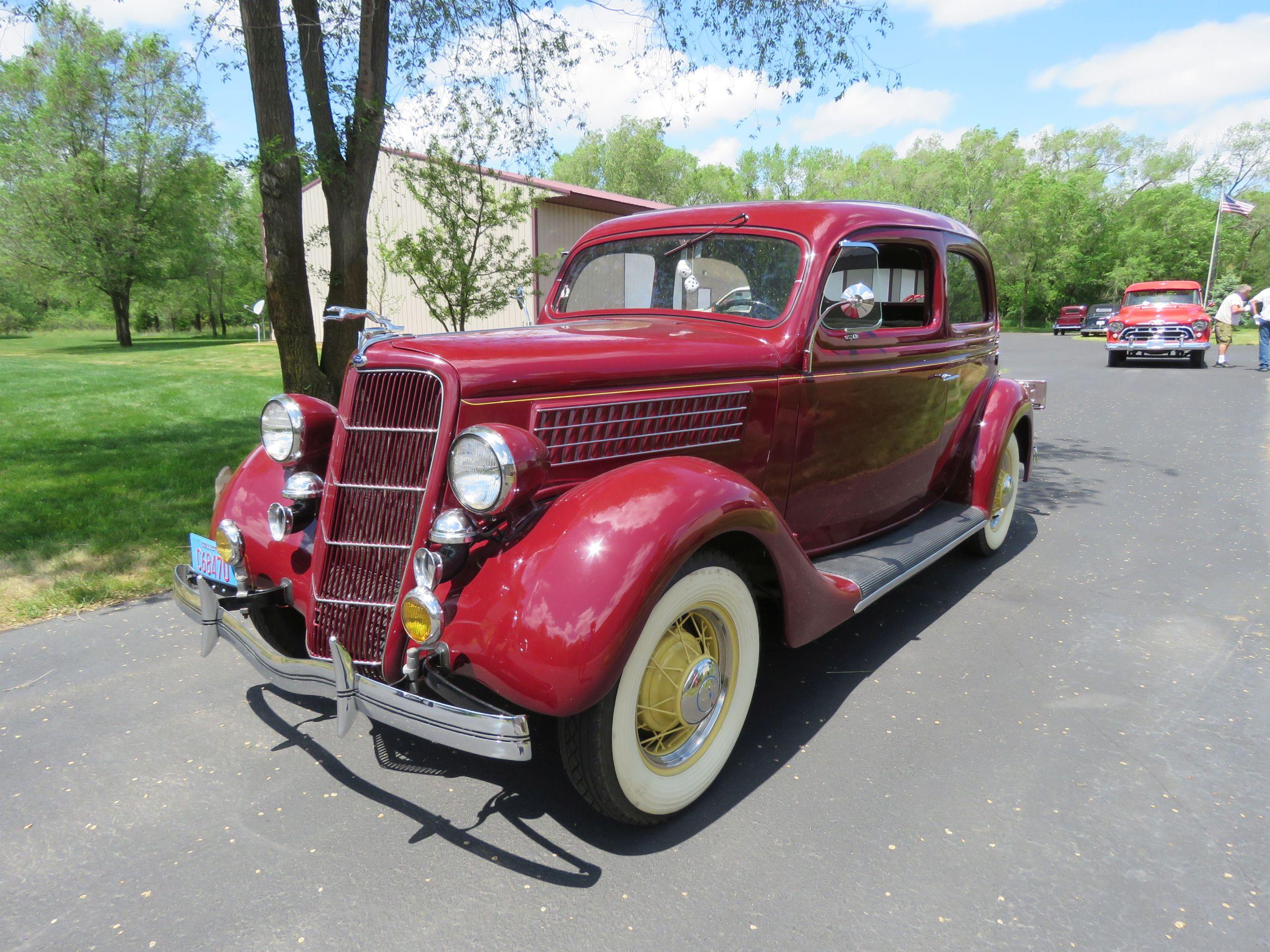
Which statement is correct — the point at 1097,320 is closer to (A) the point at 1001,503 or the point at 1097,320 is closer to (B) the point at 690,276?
(A) the point at 1001,503

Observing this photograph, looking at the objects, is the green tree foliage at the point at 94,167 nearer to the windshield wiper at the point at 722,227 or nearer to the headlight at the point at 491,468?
the windshield wiper at the point at 722,227

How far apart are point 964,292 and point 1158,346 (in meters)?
15.2

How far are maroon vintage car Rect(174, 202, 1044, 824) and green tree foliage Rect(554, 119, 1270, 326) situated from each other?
40918 millimetres

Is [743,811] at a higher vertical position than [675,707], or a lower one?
lower

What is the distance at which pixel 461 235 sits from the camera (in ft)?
31.5

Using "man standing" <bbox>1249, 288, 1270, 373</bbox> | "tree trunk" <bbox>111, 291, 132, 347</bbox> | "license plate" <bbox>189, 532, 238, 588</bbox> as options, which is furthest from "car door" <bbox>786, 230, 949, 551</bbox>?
"tree trunk" <bbox>111, 291, 132, 347</bbox>

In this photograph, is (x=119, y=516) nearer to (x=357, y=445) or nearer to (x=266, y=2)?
(x=266, y=2)

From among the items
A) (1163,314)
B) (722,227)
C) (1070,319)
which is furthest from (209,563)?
(1070,319)

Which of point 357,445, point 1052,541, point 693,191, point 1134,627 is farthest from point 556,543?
point 693,191

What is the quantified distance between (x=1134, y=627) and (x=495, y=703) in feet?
10.7

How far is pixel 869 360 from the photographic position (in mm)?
3512

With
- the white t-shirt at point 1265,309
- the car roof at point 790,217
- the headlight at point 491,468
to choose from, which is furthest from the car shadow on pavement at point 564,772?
the white t-shirt at point 1265,309

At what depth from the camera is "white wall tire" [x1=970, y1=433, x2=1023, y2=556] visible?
4559mm

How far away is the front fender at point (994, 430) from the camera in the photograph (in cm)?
444
